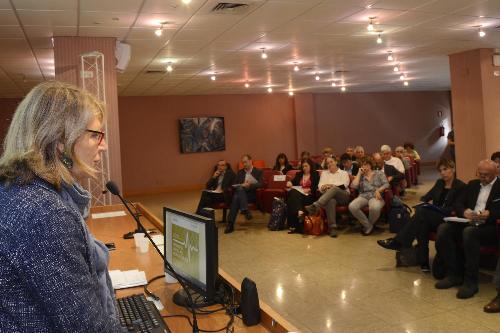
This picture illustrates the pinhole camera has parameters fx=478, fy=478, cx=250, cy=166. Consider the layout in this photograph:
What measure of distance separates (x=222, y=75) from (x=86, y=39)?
16.3 feet

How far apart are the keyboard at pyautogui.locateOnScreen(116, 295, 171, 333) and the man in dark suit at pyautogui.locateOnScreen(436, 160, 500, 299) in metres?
3.29

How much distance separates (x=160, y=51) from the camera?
27.1 ft

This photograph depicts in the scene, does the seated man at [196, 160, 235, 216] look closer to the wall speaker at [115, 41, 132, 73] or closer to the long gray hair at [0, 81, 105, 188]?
the wall speaker at [115, 41, 132, 73]

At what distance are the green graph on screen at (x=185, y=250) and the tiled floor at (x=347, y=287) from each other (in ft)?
6.14

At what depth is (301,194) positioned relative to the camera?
25.4 ft

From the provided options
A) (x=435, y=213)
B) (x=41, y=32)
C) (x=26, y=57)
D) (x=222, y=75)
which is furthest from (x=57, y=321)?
(x=222, y=75)

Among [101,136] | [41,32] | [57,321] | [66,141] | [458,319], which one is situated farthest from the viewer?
[41,32]

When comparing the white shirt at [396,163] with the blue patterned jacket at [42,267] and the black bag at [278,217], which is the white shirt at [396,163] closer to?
the black bag at [278,217]

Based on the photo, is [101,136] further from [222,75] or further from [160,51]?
[222,75]

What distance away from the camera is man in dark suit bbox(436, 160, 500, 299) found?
14.4 ft

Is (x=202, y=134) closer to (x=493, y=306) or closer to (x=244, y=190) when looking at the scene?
(x=244, y=190)

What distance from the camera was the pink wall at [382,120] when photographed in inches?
694

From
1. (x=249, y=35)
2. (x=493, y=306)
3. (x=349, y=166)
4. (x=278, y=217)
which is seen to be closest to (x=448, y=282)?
(x=493, y=306)

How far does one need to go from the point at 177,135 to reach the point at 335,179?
8.57 meters
